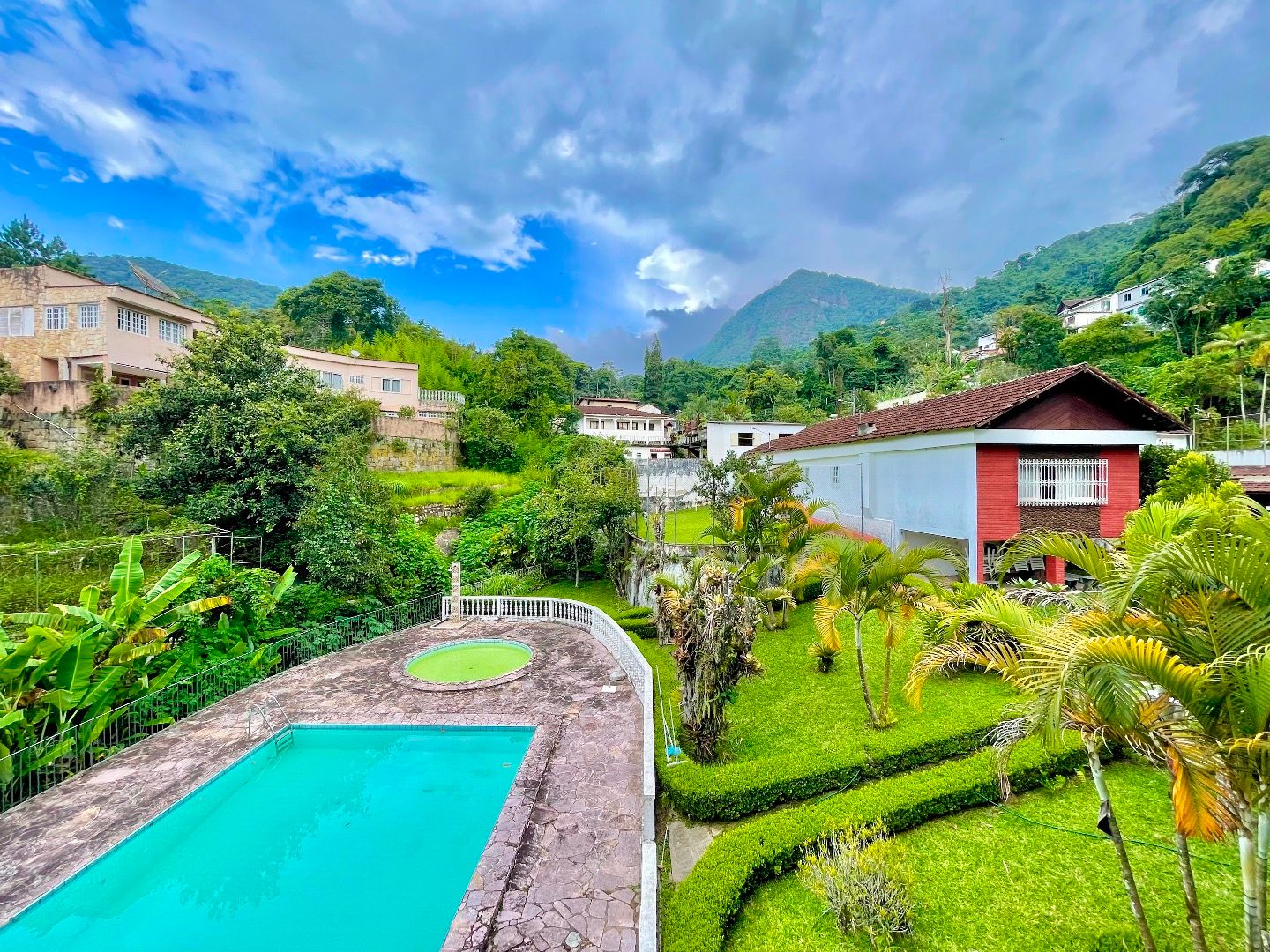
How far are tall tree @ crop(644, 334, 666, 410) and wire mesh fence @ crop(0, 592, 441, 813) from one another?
182 feet

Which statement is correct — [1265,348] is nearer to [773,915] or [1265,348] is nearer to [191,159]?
[773,915]

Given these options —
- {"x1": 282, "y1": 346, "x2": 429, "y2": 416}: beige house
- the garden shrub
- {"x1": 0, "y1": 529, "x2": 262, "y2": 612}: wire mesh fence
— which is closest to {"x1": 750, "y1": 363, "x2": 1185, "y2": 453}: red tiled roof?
the garden shrub

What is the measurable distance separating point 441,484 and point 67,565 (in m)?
16.0

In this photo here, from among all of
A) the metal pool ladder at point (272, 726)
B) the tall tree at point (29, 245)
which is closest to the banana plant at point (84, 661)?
the metal pool ladder at point (272, 726)

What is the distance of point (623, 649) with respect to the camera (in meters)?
11.7

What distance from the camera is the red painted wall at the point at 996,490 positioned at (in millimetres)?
13250

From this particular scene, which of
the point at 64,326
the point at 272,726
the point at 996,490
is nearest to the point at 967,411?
the point at 996,490

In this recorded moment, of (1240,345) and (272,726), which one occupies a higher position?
(1240,345)

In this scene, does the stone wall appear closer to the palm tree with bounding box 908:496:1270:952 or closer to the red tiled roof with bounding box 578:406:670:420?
the red tiled roof with bounding box 578:406:670:420

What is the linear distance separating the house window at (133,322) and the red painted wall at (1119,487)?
37868 millimetres

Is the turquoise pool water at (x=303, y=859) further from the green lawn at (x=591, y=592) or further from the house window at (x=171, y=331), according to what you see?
the house window at (x=171, y=331)

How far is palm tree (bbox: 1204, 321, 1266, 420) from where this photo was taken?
24828 mm

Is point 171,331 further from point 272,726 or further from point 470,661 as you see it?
point 272,726

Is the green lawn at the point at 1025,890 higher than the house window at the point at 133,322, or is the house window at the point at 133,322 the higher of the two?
the house window at the point at 133,322
